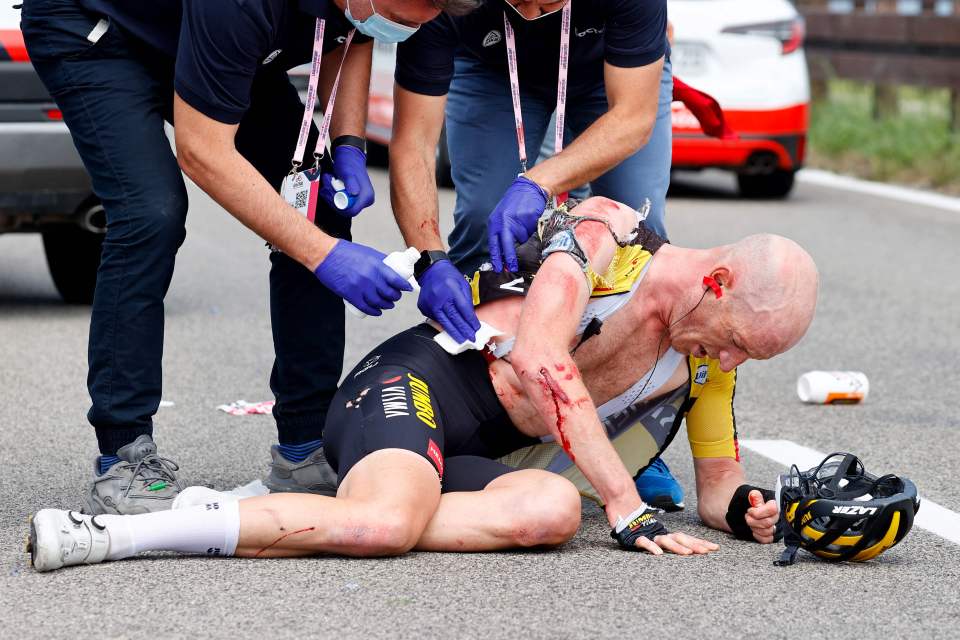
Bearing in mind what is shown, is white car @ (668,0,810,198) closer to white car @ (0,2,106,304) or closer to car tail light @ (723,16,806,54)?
car tail light @ (723,16,806,54)

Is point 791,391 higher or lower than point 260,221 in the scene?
lower

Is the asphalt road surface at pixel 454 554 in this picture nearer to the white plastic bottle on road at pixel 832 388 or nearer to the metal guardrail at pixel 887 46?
the white plastic bottle on road at pixel 832 388

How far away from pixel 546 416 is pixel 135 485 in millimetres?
1002

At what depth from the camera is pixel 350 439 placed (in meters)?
3.90

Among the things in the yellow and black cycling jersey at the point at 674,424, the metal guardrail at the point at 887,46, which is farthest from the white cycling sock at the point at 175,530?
the metal guardrail at the point at 887,46

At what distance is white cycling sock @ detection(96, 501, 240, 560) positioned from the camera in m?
3.61

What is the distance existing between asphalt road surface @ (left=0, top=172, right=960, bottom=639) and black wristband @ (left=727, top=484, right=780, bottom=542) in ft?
0.17

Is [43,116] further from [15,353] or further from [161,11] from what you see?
[161,11]

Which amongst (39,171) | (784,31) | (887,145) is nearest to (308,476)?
(39,171)

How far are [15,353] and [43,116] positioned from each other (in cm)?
94

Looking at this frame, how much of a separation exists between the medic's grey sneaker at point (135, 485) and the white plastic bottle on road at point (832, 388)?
2613 mm

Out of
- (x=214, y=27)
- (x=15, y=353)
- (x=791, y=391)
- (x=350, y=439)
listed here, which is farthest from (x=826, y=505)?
(x=15, y=353)

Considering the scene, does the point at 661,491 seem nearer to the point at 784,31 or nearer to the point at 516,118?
the point at 516,118

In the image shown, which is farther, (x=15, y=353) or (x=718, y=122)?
(x=15, y=353)
